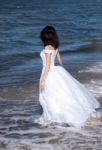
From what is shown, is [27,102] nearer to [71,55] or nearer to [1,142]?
[1,142]

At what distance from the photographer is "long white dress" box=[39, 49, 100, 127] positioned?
337 inches

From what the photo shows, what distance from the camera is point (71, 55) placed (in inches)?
708

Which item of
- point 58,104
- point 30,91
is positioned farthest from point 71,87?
point 30,91

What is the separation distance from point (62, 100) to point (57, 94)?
0.13 meters

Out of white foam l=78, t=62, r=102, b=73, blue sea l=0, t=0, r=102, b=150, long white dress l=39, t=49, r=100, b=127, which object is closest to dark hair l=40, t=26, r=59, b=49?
long white dress l=39, t=49, r=100, b=127

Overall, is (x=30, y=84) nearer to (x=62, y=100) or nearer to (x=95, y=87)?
(x=95, y=87)

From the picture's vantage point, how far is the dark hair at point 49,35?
8477 mm

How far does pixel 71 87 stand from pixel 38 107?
4.69 feet

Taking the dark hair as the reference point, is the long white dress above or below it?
below

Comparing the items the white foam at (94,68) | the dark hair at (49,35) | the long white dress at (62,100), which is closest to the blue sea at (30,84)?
the white foam at (94,68)

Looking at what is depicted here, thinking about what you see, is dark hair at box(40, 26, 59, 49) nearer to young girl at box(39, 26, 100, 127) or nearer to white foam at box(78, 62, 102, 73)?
young girl at box(39, 26, 100, 127)

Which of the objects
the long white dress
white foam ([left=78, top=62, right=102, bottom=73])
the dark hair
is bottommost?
white foam ([left=78, top=62, right=102, bottom=73])

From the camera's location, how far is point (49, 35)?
850cm

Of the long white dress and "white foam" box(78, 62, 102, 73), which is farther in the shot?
"white foam" box(78, 62, 102, 73)
